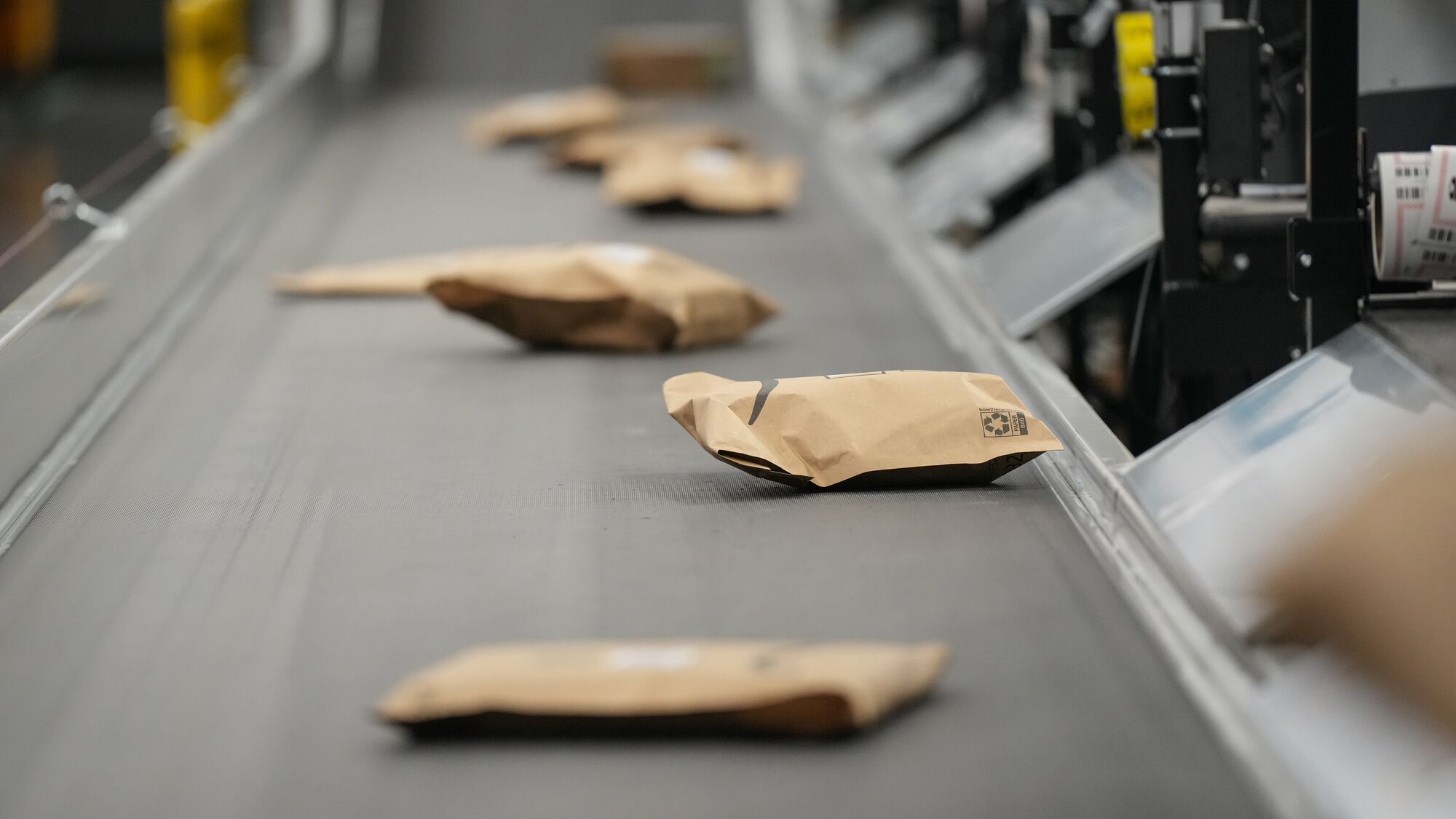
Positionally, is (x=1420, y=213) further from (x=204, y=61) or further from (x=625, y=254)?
(x=204, y=61)

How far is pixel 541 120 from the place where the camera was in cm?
544

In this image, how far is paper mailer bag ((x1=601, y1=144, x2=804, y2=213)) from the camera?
4125mm

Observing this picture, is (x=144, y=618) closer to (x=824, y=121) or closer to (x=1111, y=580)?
(x=1111, y=580)

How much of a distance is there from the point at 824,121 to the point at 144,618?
4.69m

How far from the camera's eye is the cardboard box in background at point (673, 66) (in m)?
7.06

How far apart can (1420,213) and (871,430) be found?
26.6 inches

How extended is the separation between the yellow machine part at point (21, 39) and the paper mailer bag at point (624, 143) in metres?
3.59

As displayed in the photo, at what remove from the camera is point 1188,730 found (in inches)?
52.7

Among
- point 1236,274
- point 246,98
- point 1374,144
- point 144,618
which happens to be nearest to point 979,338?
point 1236,274

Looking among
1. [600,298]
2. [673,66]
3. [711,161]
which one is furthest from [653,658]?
[673,66]

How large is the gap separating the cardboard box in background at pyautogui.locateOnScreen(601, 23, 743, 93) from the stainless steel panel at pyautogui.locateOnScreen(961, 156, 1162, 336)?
3849 millimetres

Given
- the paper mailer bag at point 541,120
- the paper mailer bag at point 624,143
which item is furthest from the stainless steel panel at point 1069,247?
the paper mailer bag at point 541,120

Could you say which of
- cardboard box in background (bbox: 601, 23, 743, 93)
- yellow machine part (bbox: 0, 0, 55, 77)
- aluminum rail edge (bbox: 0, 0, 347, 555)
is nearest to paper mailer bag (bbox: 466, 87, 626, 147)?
aluminum rail edge (bbox: 0, 0, 347, 555)

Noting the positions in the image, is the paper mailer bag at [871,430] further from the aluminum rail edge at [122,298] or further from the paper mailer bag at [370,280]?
the paper mailer bag at [370,280]
